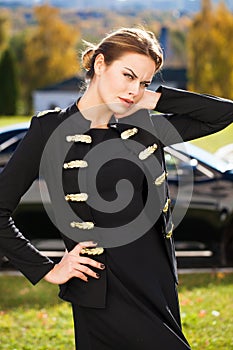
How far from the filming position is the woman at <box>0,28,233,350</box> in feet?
8.86

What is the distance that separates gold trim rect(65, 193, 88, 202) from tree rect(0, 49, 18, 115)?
150ft

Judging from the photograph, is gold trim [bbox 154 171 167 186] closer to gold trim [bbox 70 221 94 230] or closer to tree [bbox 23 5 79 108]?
gold trim [bbox 70 221 94 230]

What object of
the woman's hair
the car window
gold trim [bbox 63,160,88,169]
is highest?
the woman's hair

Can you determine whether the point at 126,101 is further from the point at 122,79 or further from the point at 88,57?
the point at 88,57

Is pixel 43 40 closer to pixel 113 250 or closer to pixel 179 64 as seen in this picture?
pixel 179 64

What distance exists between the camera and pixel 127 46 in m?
2.70

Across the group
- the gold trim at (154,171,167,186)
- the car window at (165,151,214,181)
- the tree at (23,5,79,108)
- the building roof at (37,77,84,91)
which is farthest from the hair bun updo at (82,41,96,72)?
the tree at (23,5,79,108)

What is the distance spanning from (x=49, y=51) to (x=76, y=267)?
70428 mm

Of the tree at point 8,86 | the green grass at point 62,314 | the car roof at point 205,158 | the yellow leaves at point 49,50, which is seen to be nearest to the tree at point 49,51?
the yellow leaves at point 49,50

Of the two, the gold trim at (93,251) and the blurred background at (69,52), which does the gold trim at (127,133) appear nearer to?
the gold trim at (93,251)

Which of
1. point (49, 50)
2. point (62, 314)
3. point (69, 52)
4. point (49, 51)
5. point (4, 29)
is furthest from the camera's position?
point (69, 52)

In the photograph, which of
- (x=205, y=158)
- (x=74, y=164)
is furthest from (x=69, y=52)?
(x=74, y=164)

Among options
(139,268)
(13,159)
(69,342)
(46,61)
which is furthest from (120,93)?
(46,61)

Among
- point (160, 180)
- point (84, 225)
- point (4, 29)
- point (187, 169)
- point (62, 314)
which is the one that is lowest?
point (4, 29)
